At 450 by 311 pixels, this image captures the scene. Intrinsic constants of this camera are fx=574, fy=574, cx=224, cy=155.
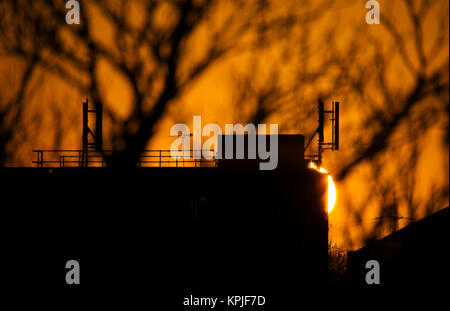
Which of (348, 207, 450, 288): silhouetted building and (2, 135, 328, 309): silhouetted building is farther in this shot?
(348, 207, 450, 288): silhouetted building

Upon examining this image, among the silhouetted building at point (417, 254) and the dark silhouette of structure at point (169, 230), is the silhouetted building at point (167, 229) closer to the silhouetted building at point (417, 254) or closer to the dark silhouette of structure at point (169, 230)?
the dark silhouette of structure at point (169, 230)

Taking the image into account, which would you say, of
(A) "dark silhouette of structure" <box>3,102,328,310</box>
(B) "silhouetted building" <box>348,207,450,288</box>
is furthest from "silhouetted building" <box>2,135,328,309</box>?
(B) "silhouetted building" <box>348,207,450,288</box>

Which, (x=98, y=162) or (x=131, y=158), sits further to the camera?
(x=131, y=158)

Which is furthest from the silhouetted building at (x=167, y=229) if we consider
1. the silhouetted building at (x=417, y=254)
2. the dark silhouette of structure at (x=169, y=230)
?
the silhouetted building at (x=417, y=254)

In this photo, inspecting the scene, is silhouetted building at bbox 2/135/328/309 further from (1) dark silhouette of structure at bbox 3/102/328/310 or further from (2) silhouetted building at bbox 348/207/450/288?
(2) silhouetted building at bbox 348/207/450/288

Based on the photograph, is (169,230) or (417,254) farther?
(417,254)

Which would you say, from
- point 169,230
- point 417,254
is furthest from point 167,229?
point 417,254

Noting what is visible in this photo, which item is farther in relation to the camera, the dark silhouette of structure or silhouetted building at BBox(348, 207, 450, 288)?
silhouetted building at BBox(348, 207, 450, 288)

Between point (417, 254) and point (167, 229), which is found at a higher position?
point (167, 229)

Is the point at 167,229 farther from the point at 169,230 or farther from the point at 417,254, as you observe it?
the point at 417,254
